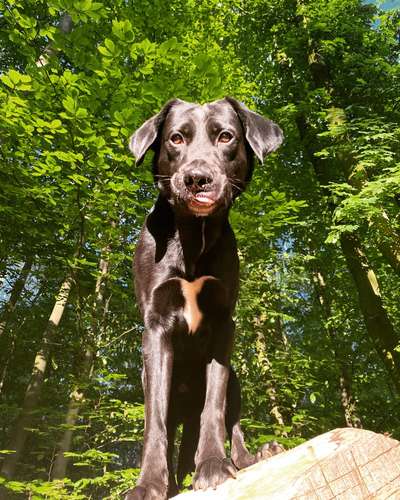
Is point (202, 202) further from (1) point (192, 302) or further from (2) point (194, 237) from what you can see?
(1) point (192, 302)

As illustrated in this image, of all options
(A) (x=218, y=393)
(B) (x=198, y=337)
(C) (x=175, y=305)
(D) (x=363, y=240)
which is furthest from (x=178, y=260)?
(D) (x=363, y=240)

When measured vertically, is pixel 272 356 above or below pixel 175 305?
above

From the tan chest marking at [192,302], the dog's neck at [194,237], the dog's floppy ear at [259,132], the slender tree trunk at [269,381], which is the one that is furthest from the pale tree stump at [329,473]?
the slender tree trunk at [269,381]

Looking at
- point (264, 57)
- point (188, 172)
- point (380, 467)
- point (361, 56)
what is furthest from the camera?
point (264, 57)

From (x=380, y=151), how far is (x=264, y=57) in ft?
21.4

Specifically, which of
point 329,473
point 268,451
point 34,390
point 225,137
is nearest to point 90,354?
point 34,390

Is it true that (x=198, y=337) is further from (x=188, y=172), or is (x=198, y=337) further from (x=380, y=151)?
(x=380, y=151)

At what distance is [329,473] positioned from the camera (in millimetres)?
1563

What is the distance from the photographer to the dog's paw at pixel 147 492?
1.83 metres

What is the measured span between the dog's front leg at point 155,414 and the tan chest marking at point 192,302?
0.44ft

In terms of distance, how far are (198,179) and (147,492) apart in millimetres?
1351

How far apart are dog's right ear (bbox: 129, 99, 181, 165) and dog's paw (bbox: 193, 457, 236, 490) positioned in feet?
5.16

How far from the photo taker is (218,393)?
225cm

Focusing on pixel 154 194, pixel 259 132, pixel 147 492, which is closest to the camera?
pixel 147 492
